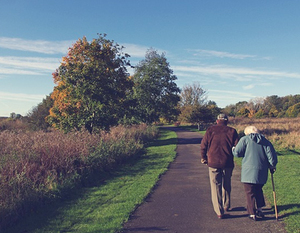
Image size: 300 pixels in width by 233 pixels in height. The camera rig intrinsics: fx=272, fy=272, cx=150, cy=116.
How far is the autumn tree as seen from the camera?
1820 cm

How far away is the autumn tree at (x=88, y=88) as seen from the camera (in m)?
18.2

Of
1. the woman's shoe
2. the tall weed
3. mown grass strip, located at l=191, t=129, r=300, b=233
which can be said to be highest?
the tall weed

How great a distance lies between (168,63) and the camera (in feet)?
117

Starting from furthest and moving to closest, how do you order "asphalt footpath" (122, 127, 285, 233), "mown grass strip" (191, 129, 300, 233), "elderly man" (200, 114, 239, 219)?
"elderly man" (200, 114, 239, 219), "mown grass strip" (191, 129, 300, 233), "asphalt footpath" (122, 127, 285, 233)

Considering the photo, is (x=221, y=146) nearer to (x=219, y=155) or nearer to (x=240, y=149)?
(x=219, y=155)

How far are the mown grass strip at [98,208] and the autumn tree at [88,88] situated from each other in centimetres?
A: 970

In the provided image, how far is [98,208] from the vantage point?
20.0 feet

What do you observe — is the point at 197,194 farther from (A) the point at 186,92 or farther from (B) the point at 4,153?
(A) the point at 186,92

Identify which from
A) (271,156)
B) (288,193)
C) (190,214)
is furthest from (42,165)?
(288,193)

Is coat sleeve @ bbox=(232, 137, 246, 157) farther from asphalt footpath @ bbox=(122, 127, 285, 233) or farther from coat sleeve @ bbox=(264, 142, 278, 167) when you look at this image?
asphalt footpath @ bbox=(122, 127, 285, 233)

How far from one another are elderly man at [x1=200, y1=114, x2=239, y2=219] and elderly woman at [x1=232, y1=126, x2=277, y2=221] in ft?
0.75

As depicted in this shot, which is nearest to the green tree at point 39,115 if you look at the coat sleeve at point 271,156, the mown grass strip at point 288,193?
the mown grass strip at point 288,193

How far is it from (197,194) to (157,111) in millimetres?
28544

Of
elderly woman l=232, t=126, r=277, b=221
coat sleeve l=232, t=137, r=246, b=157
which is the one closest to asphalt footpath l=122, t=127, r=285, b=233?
elderly woman l=232, t=126, r=277, b=221
